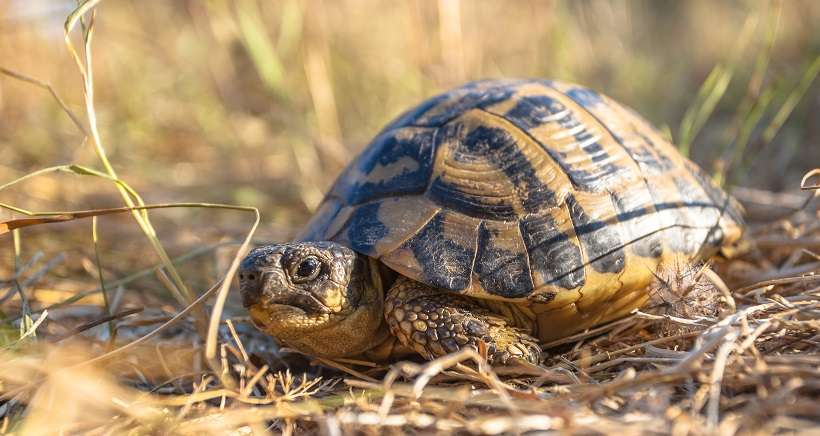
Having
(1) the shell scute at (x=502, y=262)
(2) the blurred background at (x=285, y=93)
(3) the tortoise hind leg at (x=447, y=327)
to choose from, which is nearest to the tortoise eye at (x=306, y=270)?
(3) the tortoise hind leg at (x=447, y=327)

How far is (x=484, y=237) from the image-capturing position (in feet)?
7.37

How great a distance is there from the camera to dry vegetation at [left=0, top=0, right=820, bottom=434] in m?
1.69

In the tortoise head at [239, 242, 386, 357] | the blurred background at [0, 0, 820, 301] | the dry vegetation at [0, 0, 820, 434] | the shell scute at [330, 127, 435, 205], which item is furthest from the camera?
the blurred background at [0, 0, 820, 301]

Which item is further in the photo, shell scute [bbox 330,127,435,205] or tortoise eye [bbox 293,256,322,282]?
shell scute [bbox 330,127,435,205]

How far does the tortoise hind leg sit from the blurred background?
123cm

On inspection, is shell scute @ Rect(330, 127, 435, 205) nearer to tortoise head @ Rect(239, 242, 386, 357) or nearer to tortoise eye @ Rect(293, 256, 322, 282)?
tortoise head @ Rect(239, 242, 386, 357)

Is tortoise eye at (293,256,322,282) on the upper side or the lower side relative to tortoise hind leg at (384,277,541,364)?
upper

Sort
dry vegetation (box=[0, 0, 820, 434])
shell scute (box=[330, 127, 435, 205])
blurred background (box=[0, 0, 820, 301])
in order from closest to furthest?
dry vegetation (box=[0, 0, 820, 434])
shell scute (box=[330, 127, 435, 205])
blurred background (box=[0, 0, 820, 301])

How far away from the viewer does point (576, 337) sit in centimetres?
238

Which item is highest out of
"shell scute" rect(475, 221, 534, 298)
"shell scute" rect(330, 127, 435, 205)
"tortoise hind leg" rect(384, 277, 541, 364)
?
"shell scute" rect(330, 127, 435, 205)

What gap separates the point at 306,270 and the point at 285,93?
8.40ft

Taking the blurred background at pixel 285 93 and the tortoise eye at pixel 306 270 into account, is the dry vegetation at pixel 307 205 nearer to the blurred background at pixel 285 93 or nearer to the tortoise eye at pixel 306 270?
the blurred background at pixel 285 93

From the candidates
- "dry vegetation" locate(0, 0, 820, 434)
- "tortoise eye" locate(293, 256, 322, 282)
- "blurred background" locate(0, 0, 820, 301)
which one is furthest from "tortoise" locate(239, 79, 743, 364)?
"blurred background" locate(0, 0, 820, 301)

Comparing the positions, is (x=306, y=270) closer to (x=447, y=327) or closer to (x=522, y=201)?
(x=447, y=327)
